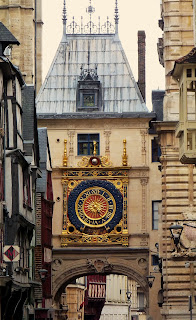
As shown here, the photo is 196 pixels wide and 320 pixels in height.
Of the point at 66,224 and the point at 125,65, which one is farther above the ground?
the point at 125,65

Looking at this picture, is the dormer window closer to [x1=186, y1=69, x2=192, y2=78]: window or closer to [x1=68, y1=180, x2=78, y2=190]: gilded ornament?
[x1=68, y1=180, x2=78, y2=190]: gilded ornament

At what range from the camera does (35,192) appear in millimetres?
50656

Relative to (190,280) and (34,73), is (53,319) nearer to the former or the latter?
(190,280)

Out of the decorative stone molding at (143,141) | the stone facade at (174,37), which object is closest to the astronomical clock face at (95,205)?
the decorative stone molding at (143,141)

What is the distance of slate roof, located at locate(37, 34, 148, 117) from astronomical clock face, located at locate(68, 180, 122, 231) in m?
3.94

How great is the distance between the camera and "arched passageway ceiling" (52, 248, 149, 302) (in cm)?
6181

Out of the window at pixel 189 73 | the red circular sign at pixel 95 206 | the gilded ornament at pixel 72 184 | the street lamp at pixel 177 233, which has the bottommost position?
the street lamp at pixel 177 233

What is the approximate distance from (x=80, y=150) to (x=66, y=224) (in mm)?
3687

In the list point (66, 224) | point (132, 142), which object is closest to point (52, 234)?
point (66, 224)

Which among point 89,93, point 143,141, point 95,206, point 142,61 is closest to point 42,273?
point 95,206

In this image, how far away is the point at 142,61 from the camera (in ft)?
227

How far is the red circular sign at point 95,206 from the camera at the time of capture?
205ft

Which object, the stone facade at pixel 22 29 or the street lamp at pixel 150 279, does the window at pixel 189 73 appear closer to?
the street lamp at pixel 150 279

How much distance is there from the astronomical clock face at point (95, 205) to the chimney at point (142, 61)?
6.76 metres
